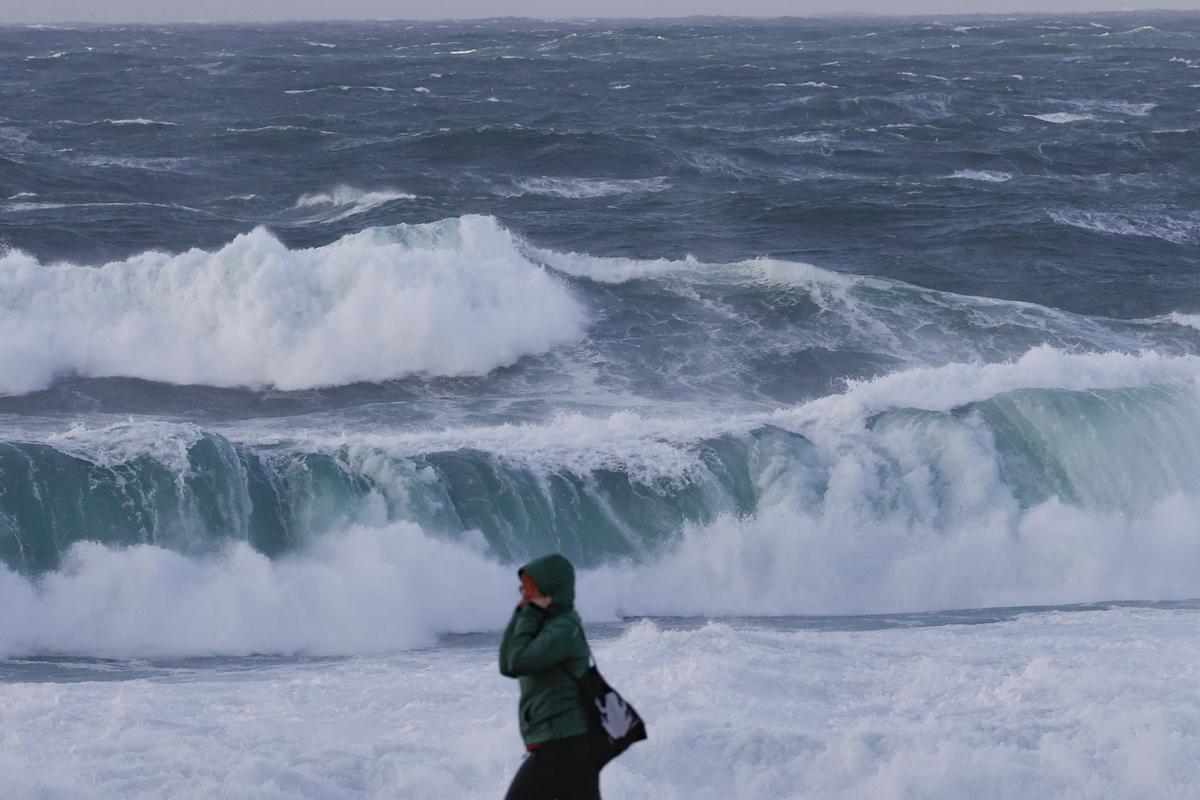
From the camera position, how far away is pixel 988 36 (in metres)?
111

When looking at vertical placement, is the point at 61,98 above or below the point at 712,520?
above

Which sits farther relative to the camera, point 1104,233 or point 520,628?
point 1104,233

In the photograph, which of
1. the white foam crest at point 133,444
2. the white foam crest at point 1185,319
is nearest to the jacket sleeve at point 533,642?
the white foam crest at point 133,444

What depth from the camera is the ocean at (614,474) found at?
7195 mm

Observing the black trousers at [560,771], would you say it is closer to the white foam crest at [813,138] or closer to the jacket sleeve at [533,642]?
the jacket sleeve at [533,642]

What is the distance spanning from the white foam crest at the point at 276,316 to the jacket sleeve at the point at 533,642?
1393 centimetres

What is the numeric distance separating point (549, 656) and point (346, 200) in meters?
26.8

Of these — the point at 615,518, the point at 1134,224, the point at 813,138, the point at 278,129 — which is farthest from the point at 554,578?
the point at 813,138

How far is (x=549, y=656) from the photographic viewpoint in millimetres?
4668

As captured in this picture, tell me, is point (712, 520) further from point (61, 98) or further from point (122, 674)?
point (61, 98)

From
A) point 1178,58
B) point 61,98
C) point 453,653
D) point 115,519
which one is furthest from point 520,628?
point 1178,58

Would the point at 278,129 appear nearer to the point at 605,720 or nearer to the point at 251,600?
the point at 251,600

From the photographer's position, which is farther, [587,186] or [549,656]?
[587,186]

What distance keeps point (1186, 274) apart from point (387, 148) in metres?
21.1
